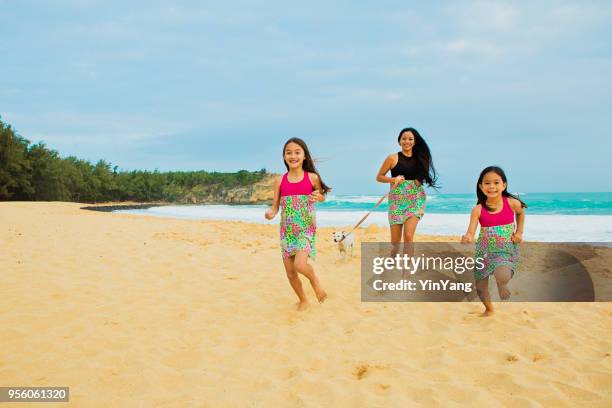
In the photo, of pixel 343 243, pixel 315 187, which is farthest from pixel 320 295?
pixel 343 243

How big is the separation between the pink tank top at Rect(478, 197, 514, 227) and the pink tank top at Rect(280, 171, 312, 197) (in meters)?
1.76

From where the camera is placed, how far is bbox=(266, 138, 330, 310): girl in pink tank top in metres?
4.57

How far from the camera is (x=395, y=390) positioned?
2766 mm

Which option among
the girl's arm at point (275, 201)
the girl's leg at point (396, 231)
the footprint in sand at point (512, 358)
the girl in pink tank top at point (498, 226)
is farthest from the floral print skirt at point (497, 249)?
the girl's arm at point (275, 201)

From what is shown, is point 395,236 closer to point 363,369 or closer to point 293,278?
point 293,278

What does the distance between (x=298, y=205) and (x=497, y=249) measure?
2015 mm

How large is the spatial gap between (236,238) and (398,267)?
5898 mm

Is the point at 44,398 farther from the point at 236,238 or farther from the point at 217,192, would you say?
the point at 217,192

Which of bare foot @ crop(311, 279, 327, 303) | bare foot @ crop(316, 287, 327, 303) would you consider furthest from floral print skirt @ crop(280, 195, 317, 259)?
bare foot @ crop(316, 287, 327, 303)

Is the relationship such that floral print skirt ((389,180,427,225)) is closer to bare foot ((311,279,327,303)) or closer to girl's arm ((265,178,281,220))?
bare foot ((311,279,327,303))

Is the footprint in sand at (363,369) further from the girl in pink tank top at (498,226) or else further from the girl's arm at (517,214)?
the girl's arm at (517,214)

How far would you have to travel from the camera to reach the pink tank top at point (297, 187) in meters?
4.62

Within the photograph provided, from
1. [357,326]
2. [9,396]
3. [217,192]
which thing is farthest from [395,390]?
[217,192]

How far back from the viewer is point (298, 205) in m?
4.60
